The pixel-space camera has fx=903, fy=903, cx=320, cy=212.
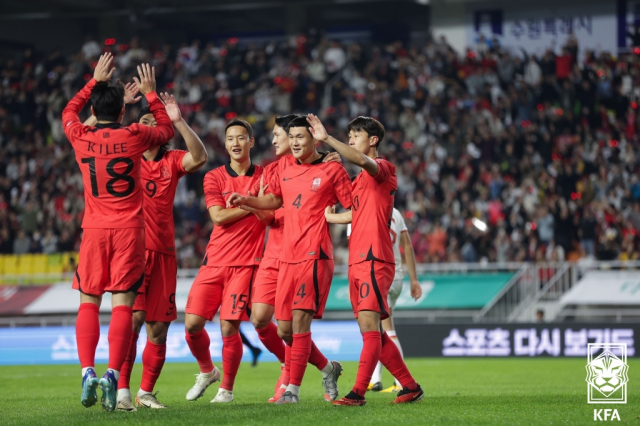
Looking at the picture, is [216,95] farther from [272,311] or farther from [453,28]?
[272,311]

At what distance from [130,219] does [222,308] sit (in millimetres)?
1540

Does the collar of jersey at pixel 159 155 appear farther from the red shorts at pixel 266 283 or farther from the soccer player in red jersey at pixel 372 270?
the soccer player in red jersey at pixel 372 270

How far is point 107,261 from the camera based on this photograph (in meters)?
6.84

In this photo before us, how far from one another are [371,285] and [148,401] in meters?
2.22

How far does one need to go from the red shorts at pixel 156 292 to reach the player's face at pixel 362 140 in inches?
73.3

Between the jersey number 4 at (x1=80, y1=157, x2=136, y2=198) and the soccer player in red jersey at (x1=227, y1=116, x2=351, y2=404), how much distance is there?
0.99m

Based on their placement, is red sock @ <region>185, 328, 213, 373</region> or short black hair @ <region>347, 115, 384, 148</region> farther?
red sock @ <region>185, 328, 213, 373</region>

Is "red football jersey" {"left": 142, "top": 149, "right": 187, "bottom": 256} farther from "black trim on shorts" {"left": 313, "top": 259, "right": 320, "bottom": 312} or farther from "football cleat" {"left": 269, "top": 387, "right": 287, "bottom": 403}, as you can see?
"football cleat" {"left": 269, "top": 387, "right": 287, "bottom": 403}

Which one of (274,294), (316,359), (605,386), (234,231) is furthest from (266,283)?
(605,386)

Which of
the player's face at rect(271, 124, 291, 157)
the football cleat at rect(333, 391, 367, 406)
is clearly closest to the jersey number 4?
the player's face at rect(271, 124, 291, 157)

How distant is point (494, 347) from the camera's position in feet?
55.2

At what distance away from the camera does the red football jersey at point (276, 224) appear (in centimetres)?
794

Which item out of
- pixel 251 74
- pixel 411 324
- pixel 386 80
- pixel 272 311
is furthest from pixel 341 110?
pixel 272 311

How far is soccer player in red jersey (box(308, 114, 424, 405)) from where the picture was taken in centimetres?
719
